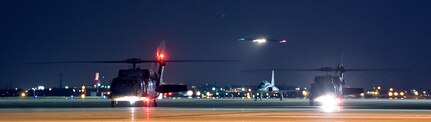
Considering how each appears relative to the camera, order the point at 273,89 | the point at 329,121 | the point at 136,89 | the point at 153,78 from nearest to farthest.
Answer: the point at 329,121, the point at 136,89, the point at 153,78, the point at 273,89

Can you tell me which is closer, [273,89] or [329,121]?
[329,121]

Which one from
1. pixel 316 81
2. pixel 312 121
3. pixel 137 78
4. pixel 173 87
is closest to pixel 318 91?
pixel 316 81

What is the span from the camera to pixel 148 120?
112 feet

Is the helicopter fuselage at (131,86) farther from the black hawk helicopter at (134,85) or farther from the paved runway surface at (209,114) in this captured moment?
the paved runway surface at (209,114)

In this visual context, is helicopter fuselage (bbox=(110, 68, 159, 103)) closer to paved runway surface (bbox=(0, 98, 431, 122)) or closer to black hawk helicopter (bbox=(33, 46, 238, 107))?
black hawk helicopter (bbox=(33, 46, 238, 107))

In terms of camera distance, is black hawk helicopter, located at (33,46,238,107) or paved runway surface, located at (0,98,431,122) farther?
black hawk helicopter, located at (33,46,238,107)

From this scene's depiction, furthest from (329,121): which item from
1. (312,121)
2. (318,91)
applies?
(318,91)

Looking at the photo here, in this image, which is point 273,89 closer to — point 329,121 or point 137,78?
point 137,78

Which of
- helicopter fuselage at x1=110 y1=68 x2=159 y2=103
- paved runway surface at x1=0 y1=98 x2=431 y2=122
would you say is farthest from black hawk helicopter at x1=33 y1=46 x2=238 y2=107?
paved runway surface at x1=0 y1=98 x2=431 y2=122

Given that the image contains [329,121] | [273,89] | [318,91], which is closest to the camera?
[329,121]

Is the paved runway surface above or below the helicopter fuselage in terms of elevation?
below

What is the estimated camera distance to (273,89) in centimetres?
10994

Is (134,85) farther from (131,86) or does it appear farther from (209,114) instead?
(209,114)

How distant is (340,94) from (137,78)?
2185 centimetres
